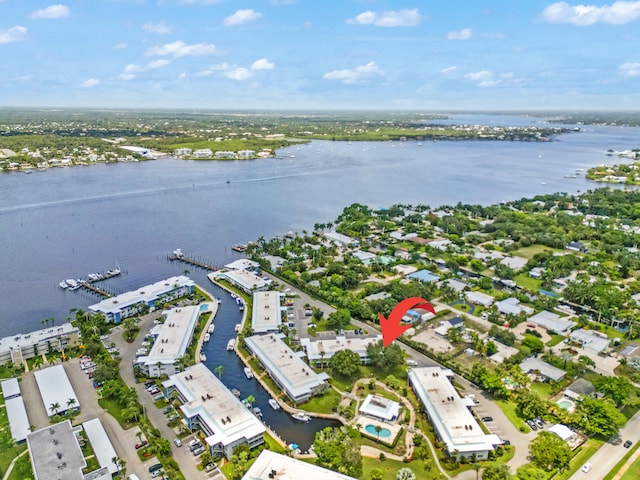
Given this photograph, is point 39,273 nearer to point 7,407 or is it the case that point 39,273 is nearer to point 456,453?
point 7,407

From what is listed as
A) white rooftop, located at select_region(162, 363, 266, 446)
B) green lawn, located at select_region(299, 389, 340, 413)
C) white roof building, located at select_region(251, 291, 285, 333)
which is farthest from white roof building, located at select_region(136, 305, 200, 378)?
green lawn, located at select_region(299, 389, 340, 413)

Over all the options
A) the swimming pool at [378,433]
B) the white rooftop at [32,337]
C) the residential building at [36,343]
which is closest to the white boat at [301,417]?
the swimming pool at [378,433]

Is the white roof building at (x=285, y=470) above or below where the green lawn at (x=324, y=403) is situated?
above

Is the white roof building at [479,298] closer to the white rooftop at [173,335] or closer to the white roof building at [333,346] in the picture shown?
the white roof building at [333,346]

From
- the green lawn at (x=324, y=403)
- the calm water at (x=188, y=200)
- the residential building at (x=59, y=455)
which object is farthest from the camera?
the calm water at (x=188, y=200)

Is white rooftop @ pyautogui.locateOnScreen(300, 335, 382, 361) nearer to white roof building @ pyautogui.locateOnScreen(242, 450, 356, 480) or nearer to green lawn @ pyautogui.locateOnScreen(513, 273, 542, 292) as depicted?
white roof building @ pyautogui.locateOnScreen(242, 450, 356, 480)

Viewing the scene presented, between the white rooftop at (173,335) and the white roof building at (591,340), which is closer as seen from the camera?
the white rooftop at (173,335)

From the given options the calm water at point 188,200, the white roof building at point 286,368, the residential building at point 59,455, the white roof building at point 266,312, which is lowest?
the residential building at point 59,455
